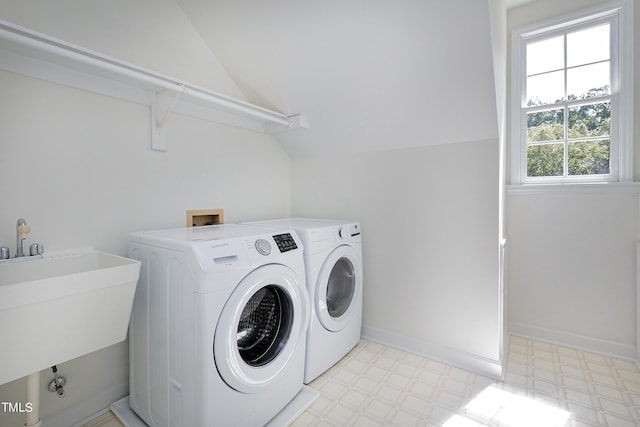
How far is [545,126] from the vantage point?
2.43 meters

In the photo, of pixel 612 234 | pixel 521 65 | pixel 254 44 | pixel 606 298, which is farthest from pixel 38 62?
pixel 606 298

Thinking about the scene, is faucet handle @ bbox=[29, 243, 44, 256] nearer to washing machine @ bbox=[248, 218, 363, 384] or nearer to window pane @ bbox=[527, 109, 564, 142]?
washing machine @ bbox=[248, 218, 363, 384]

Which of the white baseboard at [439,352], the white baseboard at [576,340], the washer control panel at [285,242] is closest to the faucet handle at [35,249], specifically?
the washer control panel at [285,242]

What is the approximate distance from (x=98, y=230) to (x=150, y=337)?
624 mm

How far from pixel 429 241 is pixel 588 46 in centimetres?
190

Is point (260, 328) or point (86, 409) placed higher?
point (260, 328)

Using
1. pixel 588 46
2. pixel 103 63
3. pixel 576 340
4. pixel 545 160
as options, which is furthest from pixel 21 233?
pixel 588 46

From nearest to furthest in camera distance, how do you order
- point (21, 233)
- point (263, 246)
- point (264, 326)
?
point (21, 233), point (263, 246), point (264, 326)

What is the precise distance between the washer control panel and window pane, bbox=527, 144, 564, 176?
6.87ft

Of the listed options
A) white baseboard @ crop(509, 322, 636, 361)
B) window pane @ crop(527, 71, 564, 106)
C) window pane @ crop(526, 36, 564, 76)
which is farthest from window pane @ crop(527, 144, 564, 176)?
white baseboard @ crop(509, 322, 636, 361)

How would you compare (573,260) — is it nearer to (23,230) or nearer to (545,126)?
(545,126)

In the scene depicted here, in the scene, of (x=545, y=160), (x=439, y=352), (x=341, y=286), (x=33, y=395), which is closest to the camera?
(x=33, y=395)

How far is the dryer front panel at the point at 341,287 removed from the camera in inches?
76.8

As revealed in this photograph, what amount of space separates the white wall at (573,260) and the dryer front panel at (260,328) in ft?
6.30
